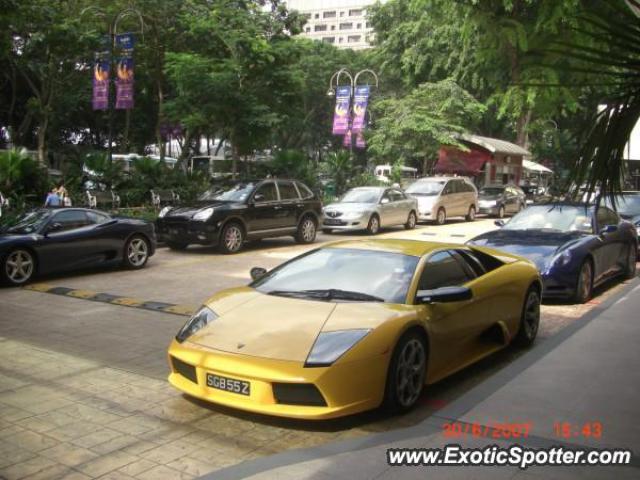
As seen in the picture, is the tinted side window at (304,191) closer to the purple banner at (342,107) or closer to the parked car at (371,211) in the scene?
the parked car at (371,211)

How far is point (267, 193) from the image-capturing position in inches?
637

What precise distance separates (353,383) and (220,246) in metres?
10.7

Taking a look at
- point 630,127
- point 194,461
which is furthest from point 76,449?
point 630,127

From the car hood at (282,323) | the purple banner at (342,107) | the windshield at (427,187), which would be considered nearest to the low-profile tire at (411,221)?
the windshield at (427,187)

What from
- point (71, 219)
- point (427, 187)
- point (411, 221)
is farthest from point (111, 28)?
point (427, 187)

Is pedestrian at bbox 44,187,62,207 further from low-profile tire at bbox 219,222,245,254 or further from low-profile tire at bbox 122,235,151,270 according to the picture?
low-profile tire at bbox 122,235,151,270

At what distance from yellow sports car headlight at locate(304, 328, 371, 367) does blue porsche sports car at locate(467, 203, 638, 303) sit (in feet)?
14.8

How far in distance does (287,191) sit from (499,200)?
1535 centimetres

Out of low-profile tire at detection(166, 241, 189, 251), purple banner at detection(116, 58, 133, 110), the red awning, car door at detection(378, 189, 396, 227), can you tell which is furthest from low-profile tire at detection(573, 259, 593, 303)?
the red awning

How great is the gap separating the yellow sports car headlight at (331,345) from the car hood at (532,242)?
204 inches

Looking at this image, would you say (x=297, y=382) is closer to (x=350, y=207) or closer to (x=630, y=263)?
(x=630, y=263)

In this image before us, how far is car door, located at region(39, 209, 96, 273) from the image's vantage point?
35.1ft

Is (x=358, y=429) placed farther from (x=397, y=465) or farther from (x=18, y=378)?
(x=18, y=378)

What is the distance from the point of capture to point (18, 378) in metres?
5.56
